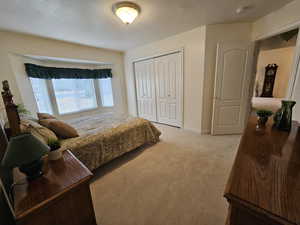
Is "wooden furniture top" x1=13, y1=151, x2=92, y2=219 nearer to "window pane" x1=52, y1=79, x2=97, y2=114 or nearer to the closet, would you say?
the closet

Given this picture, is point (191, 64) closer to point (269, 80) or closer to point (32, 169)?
point (32, 169)

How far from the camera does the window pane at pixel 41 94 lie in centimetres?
306

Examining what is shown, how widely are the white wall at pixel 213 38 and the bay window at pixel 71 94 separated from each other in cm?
Answer: 322

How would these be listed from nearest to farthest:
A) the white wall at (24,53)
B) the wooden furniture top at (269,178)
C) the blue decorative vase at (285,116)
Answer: the wooden furniture top at (269,178) < the blue decorative vase at (285,116) < the white wall at (24,53)

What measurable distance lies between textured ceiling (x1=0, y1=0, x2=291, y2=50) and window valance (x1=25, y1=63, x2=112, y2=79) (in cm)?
78

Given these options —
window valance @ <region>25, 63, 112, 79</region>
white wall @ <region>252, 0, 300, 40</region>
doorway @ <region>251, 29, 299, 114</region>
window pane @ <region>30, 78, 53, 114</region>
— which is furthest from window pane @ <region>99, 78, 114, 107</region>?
doorway @ <region>251, 29, 299, 114</region>

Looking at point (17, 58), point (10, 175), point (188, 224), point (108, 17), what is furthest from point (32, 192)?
point (17, 58)

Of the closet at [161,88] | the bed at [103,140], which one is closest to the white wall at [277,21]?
the closet at [161,88]

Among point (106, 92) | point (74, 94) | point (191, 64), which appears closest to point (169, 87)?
A: point (191, 64)

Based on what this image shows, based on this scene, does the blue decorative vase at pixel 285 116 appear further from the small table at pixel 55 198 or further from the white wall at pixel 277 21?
the small table at pixel 55 198

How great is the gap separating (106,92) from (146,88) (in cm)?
156

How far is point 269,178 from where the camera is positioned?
0.63 m

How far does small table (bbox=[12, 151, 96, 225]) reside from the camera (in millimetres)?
737

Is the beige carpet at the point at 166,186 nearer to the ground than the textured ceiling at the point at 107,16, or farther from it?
nearer to the ground
